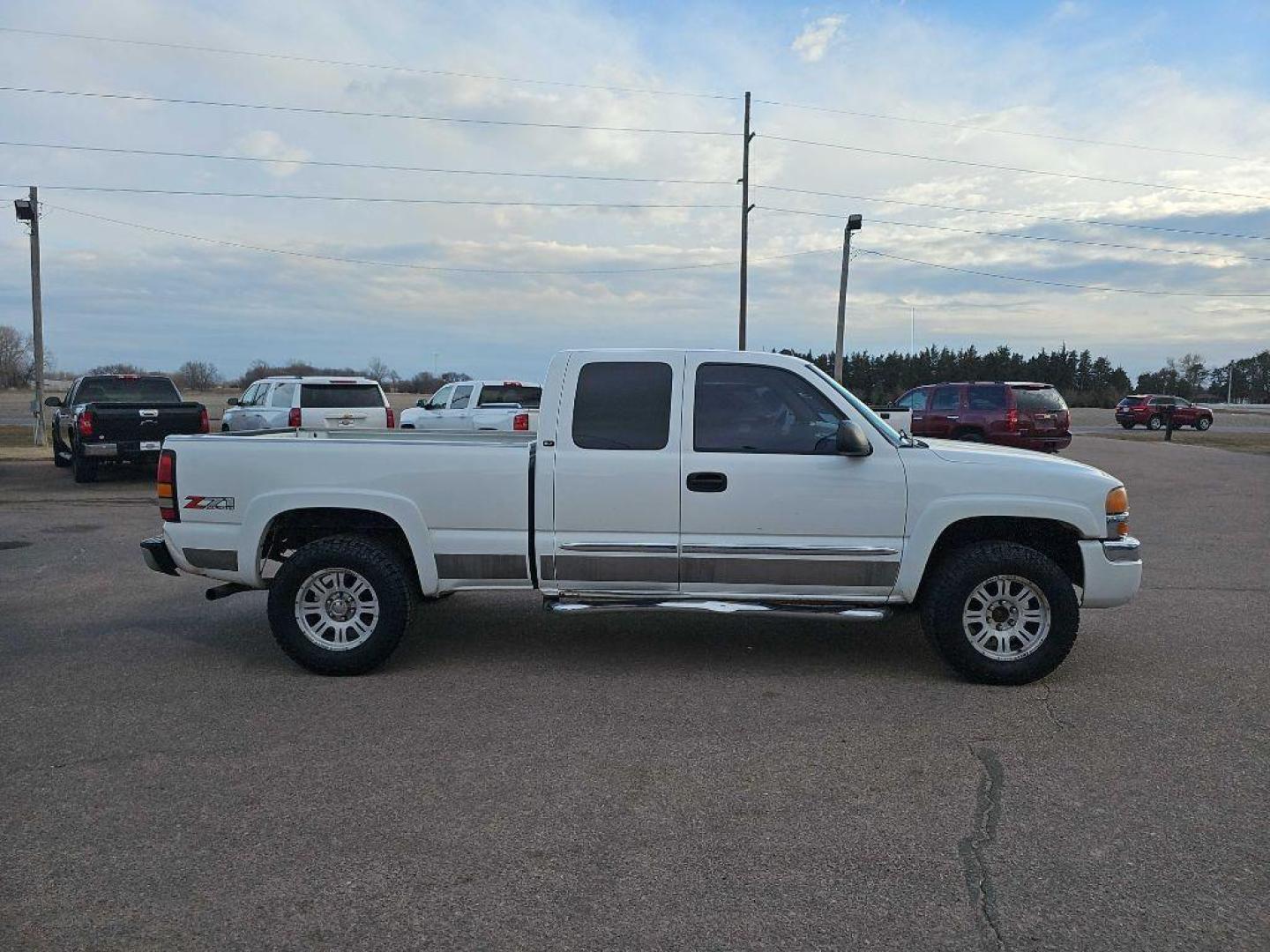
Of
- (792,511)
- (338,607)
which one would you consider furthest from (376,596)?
(792,511)

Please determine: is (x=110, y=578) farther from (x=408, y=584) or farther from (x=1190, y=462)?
(x=1190, y=462)

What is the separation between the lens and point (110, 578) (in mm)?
8742

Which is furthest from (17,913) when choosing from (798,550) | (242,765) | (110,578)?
(110,578)

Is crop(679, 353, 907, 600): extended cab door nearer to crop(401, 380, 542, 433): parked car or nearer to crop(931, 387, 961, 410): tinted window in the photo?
Answer: crop(401, 380, 542, 433): parked car

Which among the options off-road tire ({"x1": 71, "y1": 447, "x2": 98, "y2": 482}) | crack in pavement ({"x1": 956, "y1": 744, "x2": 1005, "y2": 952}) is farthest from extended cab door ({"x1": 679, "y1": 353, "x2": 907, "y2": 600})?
off-road tire ({"x1": 71, "y1": 447, "x2": 98, "y2": 482})

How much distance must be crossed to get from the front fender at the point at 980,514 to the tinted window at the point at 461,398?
15.8 metres

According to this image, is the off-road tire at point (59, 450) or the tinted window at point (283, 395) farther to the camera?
the off-road tire at point (59, 450)

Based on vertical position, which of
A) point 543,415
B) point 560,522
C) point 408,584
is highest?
point 543,415

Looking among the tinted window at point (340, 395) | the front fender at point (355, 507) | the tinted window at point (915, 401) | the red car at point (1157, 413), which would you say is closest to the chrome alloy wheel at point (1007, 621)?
the front fender at point (355, 507)

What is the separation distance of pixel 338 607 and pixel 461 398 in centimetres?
1540

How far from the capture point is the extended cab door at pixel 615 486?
226 inches

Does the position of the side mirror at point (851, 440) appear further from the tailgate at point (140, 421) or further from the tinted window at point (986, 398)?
the tinted window at point (986, 398)

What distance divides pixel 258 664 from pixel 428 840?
2.83m

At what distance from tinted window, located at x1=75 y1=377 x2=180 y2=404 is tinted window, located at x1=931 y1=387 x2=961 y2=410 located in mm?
15003
